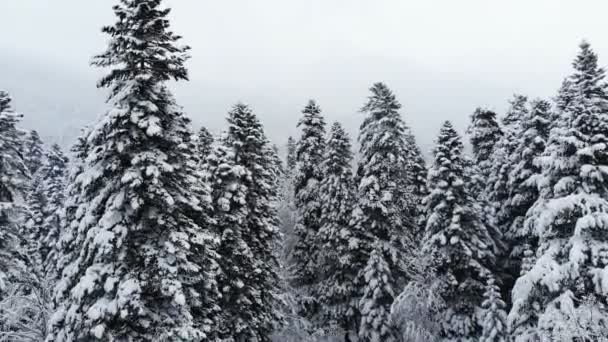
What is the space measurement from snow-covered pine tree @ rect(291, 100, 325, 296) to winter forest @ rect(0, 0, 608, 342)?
0.14 m

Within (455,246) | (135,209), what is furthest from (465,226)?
(135,209)

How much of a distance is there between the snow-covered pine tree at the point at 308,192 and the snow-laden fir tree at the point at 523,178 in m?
11.5

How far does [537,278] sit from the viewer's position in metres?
14.2

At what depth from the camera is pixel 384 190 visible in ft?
84.6

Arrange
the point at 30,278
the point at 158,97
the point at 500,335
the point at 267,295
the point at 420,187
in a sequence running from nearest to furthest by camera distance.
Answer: the point at 158,97, the point at 30,278, the point at 500,335, the point at 267,295, the point at 420,187

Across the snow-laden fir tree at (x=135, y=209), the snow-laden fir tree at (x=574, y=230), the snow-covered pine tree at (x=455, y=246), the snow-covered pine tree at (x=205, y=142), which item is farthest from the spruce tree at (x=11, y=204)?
the snow-laden fir tree at (x=574, y=230)

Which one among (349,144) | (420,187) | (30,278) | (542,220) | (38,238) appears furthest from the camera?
(38,238)

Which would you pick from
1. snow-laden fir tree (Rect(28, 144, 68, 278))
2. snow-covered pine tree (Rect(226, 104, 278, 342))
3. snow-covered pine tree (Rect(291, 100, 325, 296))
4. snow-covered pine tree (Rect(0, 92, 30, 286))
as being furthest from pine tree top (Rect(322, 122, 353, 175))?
snow-laden fir tree (Rect(28, 144, 68, 278))

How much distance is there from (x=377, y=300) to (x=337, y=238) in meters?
4.26

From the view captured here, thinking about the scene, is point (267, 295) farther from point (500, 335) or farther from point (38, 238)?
point (38, 238)

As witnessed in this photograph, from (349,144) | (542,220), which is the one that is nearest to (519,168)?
(542,220)

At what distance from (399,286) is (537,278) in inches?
474

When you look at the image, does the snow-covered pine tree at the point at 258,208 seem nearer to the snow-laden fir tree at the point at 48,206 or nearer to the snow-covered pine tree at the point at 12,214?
the snow-covered pine tree at the point at 12,214

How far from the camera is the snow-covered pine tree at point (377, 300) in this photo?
23750 millimetres
